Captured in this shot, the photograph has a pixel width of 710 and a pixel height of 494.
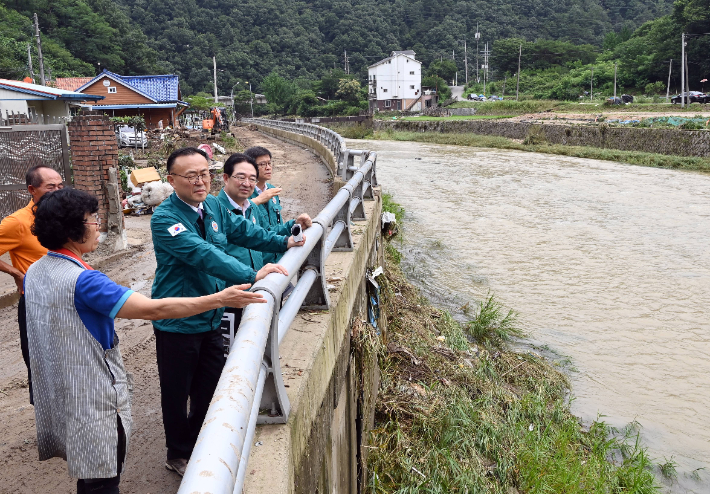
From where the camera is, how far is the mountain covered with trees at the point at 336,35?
172 ft

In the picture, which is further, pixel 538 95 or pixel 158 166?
pixel 538 95

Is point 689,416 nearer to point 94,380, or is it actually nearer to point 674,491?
point 674,491

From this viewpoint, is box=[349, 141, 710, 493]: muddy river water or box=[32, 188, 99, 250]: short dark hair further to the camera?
box=[349, 141, 710, 493]: muddy river water

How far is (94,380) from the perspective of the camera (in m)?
2.32

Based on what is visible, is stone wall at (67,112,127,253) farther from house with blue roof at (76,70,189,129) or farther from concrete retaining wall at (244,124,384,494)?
house with blue roof at (76,70,189,129)

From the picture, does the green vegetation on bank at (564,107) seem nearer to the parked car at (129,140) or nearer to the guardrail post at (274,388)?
the parked car at (129,140)

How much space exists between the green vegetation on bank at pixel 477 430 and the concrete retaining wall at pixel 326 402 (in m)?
0.28

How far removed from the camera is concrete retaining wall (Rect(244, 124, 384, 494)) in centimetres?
211

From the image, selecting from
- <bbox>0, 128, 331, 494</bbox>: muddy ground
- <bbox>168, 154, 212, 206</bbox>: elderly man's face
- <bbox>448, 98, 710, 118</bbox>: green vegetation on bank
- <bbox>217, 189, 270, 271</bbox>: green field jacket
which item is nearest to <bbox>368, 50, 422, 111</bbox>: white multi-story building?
<bbox>448, 98, 710, 118</bbox>: green vegetation on bank

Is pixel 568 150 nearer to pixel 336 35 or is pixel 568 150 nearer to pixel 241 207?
pixel 241 207

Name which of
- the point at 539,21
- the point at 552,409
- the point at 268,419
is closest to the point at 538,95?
the point at 539,21

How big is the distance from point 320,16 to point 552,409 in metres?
110

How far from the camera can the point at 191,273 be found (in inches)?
117

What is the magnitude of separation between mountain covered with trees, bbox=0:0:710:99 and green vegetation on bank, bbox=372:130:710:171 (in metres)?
23.7
